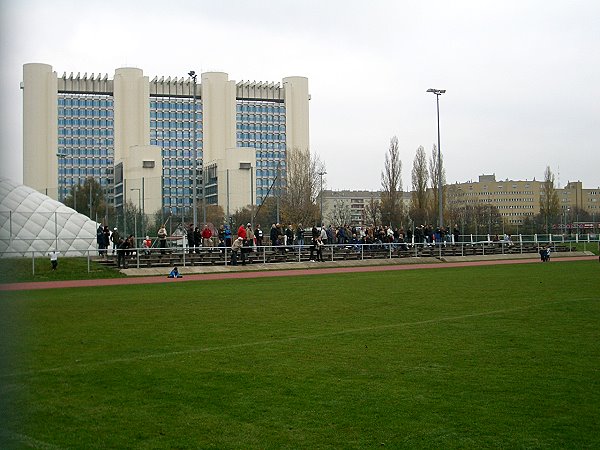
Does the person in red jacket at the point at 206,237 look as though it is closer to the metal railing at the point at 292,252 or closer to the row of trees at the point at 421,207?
the metal railing at the point at 292,252

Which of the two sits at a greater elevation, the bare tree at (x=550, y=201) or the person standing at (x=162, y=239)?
the bare tree at (x=550, y=201)

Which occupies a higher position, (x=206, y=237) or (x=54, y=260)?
(x=206, y=237)

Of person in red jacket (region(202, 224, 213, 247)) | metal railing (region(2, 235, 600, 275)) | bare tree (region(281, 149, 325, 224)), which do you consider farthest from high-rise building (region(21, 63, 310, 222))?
person in red jacket (region(202, 224, 213, 247))

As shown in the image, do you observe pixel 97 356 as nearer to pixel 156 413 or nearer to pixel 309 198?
pixel 156 413

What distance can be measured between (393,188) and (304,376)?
6759 cm

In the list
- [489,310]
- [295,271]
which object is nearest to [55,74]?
[295,271]

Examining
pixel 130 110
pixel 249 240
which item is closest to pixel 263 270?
pixel 249 240

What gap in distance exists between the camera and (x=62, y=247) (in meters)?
42.4

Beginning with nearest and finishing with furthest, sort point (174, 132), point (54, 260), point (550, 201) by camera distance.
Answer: point (54, 260), point (550, 201), point (174, 132)

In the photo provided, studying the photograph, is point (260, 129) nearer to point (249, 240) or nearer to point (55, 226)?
point (55, 226)

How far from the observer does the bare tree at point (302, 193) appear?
248 feet

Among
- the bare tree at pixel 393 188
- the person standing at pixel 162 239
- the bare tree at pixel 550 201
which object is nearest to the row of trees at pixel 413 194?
the bare tree at pixel 393 188

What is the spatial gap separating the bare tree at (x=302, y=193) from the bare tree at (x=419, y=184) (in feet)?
32.6

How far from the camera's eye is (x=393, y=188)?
75.4 meters
